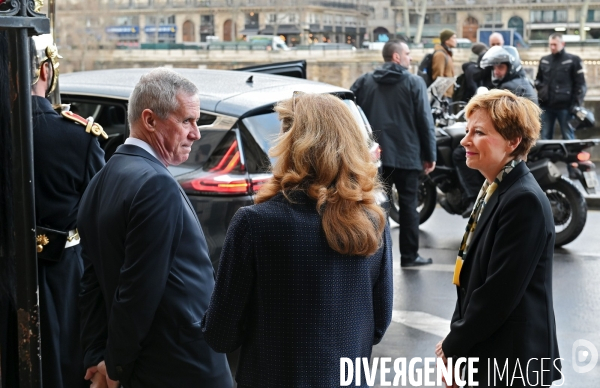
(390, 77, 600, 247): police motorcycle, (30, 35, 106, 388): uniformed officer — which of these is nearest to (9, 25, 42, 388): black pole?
(30, 35, 106, 388): uniformed officer

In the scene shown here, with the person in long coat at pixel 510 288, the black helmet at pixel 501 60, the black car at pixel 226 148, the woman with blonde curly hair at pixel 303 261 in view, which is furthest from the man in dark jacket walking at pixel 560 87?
the woman with blonde curly hair at pixel 303 261

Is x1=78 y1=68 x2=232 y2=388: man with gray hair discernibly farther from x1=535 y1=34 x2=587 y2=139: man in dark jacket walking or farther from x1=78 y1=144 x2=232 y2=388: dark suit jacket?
x1=535 y1=34 x2=587 y2=139: man in dark jacket walking

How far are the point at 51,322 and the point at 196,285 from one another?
84cm

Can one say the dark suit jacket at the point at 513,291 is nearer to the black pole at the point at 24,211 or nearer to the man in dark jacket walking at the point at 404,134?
the black pole at the point at 24,211

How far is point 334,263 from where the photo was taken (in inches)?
99.8

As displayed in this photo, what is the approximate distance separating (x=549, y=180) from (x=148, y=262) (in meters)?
6.03

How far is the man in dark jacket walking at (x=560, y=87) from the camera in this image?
1275 cm

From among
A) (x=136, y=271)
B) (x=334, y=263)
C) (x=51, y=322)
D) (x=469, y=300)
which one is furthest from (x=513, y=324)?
(x=51, y=322)

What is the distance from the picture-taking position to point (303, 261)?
2.51 meters

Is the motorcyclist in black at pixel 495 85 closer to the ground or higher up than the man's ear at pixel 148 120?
closer to the ground

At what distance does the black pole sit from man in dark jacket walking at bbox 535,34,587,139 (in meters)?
10.8

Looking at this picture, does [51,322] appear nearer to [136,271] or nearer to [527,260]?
[136,271]

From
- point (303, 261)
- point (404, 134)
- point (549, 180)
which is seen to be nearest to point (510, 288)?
point (303, 261)

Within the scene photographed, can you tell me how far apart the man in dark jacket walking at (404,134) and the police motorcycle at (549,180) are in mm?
988
